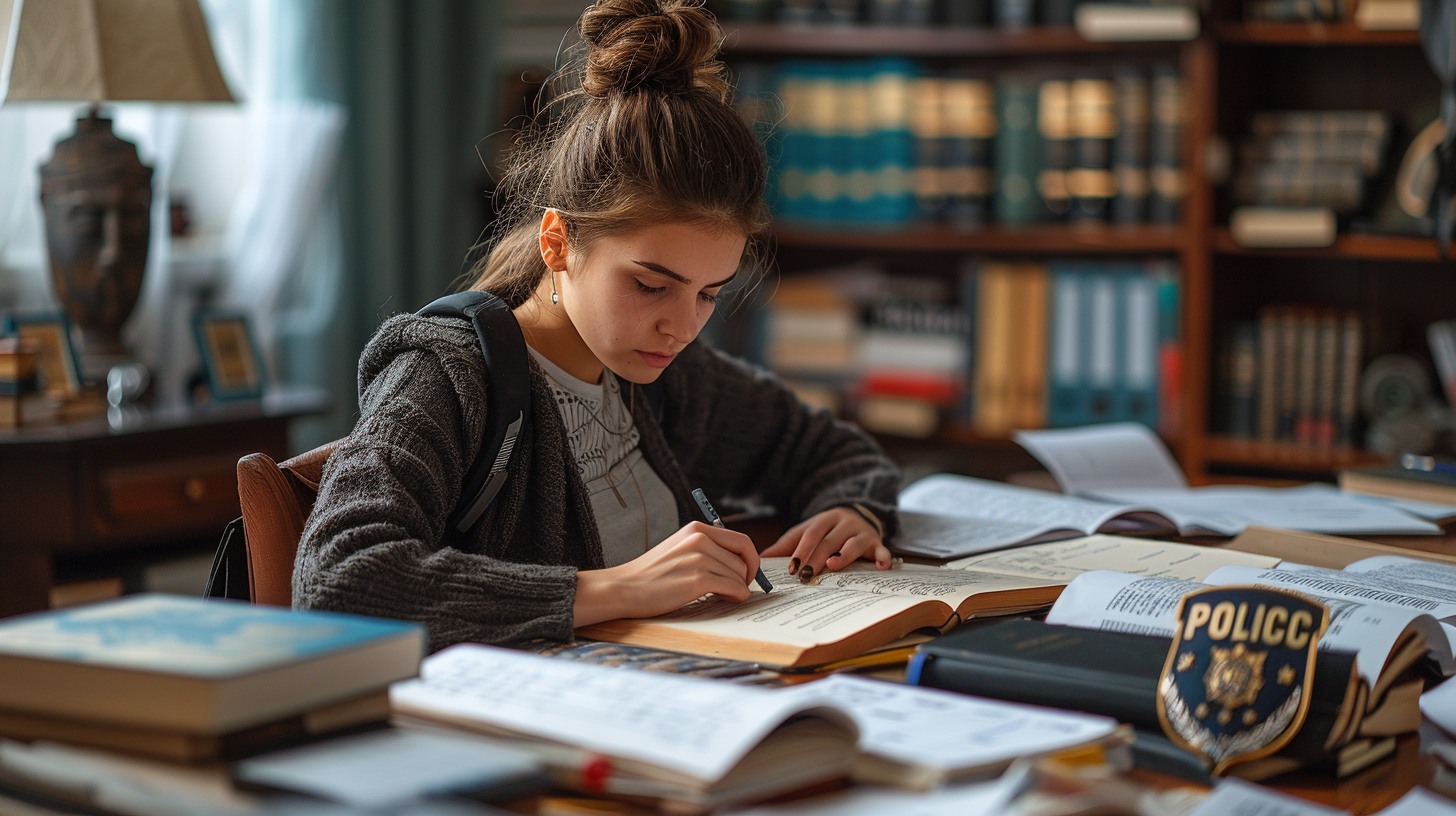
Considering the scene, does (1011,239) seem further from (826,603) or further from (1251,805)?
(1251,805)

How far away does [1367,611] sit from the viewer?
2.66ft

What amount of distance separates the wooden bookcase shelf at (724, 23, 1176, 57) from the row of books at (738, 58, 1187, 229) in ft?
0.14

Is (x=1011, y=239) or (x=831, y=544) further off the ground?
(x=1011, y=239)

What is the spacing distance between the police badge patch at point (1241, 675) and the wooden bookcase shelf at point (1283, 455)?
181cm

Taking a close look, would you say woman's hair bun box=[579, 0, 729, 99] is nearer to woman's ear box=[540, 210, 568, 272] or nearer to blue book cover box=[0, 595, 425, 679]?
woman's ear box=[540, 210, 568, 272]

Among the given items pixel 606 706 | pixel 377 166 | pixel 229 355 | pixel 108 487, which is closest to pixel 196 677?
pixel 606 706

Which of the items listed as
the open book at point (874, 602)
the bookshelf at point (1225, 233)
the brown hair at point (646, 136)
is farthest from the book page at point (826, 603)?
the bookshelf at point (1225, 233)

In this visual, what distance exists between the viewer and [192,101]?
1.87 m

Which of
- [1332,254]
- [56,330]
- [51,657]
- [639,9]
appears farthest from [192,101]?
[1332,254]

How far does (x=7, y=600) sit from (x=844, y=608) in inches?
54.9

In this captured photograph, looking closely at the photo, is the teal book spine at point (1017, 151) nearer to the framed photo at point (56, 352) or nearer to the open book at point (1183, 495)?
the open book at point (1183, 495)

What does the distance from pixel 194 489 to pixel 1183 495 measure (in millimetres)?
1415

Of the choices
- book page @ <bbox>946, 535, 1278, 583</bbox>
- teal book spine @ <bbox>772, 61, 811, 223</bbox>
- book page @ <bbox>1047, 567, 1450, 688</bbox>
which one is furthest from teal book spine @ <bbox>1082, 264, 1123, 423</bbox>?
book page @ <bbox>1047, 567, 1450, 688</bbox>

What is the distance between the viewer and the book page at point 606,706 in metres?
0.60
